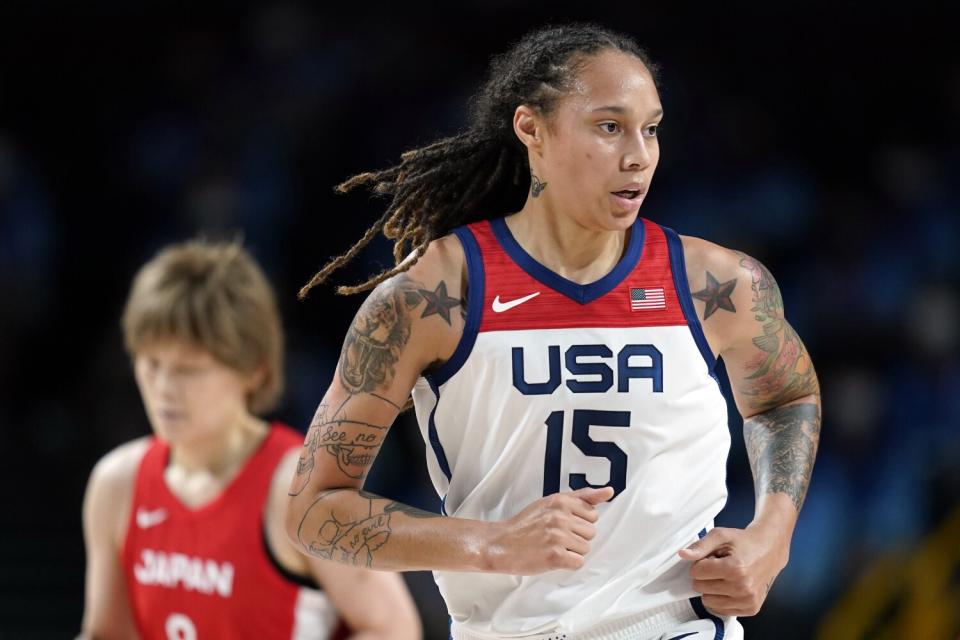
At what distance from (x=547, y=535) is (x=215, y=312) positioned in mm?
1931

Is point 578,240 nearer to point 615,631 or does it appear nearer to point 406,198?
point 406,198

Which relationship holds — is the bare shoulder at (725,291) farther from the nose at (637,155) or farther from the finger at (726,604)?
the finger at (726,604)

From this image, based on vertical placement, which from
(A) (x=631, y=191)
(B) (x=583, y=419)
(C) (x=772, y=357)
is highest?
(A) (x=631, y=191)

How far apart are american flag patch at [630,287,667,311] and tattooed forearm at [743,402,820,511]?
0.45 metres

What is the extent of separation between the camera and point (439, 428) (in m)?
3.23

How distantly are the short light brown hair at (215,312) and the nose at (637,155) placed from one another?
1.78 meters

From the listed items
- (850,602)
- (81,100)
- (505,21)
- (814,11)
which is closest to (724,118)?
(814,11)

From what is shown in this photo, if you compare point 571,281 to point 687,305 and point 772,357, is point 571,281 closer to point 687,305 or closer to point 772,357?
point 687,305

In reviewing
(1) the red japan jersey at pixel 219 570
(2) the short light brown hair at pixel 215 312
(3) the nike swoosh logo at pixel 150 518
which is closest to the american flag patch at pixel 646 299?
(1) the red japan jersey at pixel 219 570

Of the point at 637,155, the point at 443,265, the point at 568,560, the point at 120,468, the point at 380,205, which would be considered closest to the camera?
the point at 568,560

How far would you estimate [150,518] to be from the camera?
4.43m

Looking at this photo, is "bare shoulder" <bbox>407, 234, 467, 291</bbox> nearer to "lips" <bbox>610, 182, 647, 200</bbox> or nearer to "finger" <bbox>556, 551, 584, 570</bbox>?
"lips" <bbox>610, 182, 647, 200</bbox>

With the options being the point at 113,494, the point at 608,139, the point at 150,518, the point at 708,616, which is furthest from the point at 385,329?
the point at 113,494

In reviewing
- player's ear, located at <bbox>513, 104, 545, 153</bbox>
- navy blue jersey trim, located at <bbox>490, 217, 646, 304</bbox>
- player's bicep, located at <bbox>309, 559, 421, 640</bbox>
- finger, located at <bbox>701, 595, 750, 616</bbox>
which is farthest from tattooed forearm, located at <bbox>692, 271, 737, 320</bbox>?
player's bicep, located at <bbox>309, 559, 421, 640</bbox>
